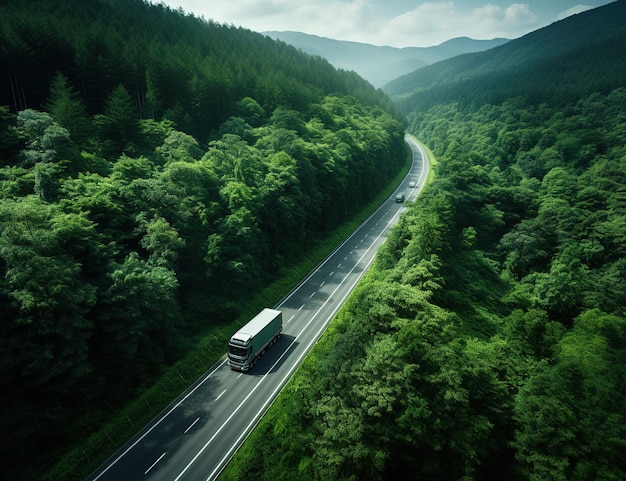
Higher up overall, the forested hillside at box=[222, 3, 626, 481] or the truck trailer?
the forested hillside at box=[222, 3, 626, 481]

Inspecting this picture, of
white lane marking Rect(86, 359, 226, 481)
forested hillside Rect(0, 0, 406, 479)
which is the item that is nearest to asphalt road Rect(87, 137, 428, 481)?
white lane marking Rect(86, 359, 226, 481)

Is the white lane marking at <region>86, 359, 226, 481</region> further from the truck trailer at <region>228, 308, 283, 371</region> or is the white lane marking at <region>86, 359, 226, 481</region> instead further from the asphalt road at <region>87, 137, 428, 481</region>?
the truck trailer at <region>228, 308, 283, 371</region>

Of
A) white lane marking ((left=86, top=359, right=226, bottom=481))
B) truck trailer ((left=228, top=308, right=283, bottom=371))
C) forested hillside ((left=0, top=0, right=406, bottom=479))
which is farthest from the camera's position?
truck trailer ((left=228, top=308, right=283, bottom=371))

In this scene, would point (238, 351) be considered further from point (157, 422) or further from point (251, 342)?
point (157, 422)

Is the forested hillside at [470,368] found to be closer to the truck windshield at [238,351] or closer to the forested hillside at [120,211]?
the truck windshield at [238,351]

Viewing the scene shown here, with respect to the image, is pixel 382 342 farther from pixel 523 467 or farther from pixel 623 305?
pixel 623 305

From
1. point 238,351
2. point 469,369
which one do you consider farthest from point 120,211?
point 469,369

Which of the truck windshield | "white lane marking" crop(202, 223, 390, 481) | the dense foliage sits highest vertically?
the dense foliage

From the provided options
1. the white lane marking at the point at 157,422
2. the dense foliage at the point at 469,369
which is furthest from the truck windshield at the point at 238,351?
the dense foliage at the point at 469,369

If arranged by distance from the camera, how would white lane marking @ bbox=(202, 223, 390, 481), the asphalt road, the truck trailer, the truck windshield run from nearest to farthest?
1. the asphalt road
2. white lane marking @ bbox=(202, 223, 390, 481)
3. the truck windshield
4. the truck trailer
